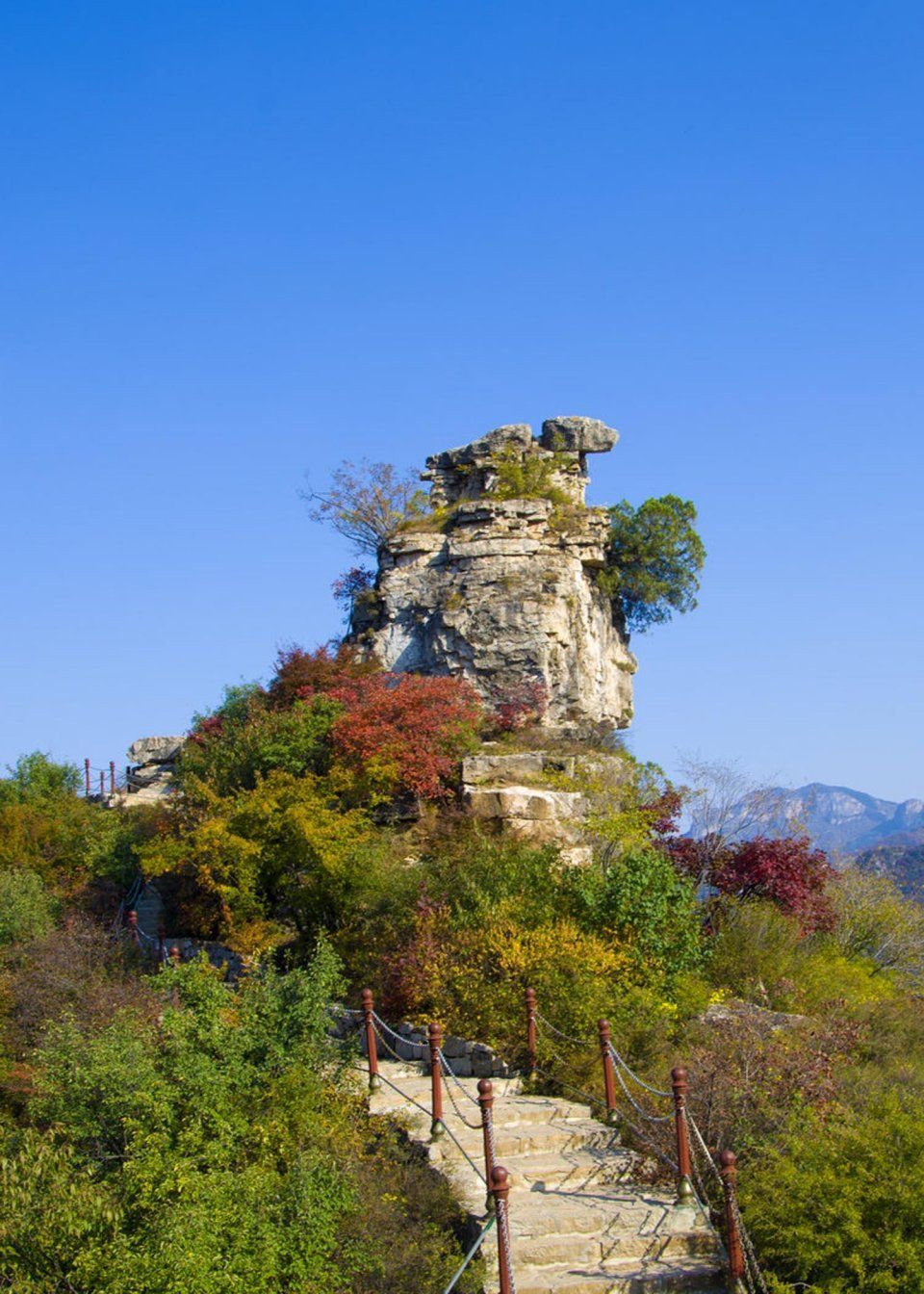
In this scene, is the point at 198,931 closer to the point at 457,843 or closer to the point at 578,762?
the point at 457,843

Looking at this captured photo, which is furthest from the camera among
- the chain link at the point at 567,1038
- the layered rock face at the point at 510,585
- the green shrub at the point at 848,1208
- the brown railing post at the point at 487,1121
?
the layered rock face at the point at 510,585

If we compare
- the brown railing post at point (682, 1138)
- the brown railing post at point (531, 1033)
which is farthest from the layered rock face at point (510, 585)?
the brown railing post at point (682, 1138)

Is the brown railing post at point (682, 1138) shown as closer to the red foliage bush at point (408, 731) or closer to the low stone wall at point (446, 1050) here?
the low stone wall at point (446, 1050)

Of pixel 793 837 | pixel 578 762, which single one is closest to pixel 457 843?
pixel 578 762

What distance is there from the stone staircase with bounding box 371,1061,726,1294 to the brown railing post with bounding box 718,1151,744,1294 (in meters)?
0.53

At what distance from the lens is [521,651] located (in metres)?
27.1

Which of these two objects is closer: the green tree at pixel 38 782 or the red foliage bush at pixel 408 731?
the red foliage bush at pixel 408 731

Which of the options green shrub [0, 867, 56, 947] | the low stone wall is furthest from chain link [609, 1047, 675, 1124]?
green shrub [0, 867, 56, 947]

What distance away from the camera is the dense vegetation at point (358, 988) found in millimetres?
9859

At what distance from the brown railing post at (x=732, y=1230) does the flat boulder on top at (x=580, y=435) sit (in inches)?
907

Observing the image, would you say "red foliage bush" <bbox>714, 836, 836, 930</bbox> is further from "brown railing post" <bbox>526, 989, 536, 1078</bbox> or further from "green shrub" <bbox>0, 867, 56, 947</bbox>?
"green shrub" <bbox>0, 867, 56, 947</bbox>

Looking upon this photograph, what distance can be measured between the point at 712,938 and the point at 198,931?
8.70 metres

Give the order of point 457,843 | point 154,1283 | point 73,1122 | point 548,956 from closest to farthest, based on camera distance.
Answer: point 154,1283, point 73,1122, point 548,956, point 457,843

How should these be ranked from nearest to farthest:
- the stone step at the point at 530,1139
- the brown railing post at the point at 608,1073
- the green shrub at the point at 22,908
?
the stone step at the point at 530,1139 < the brown railing post at the point at 608,1073 < the green shrub at the point at 22,908
